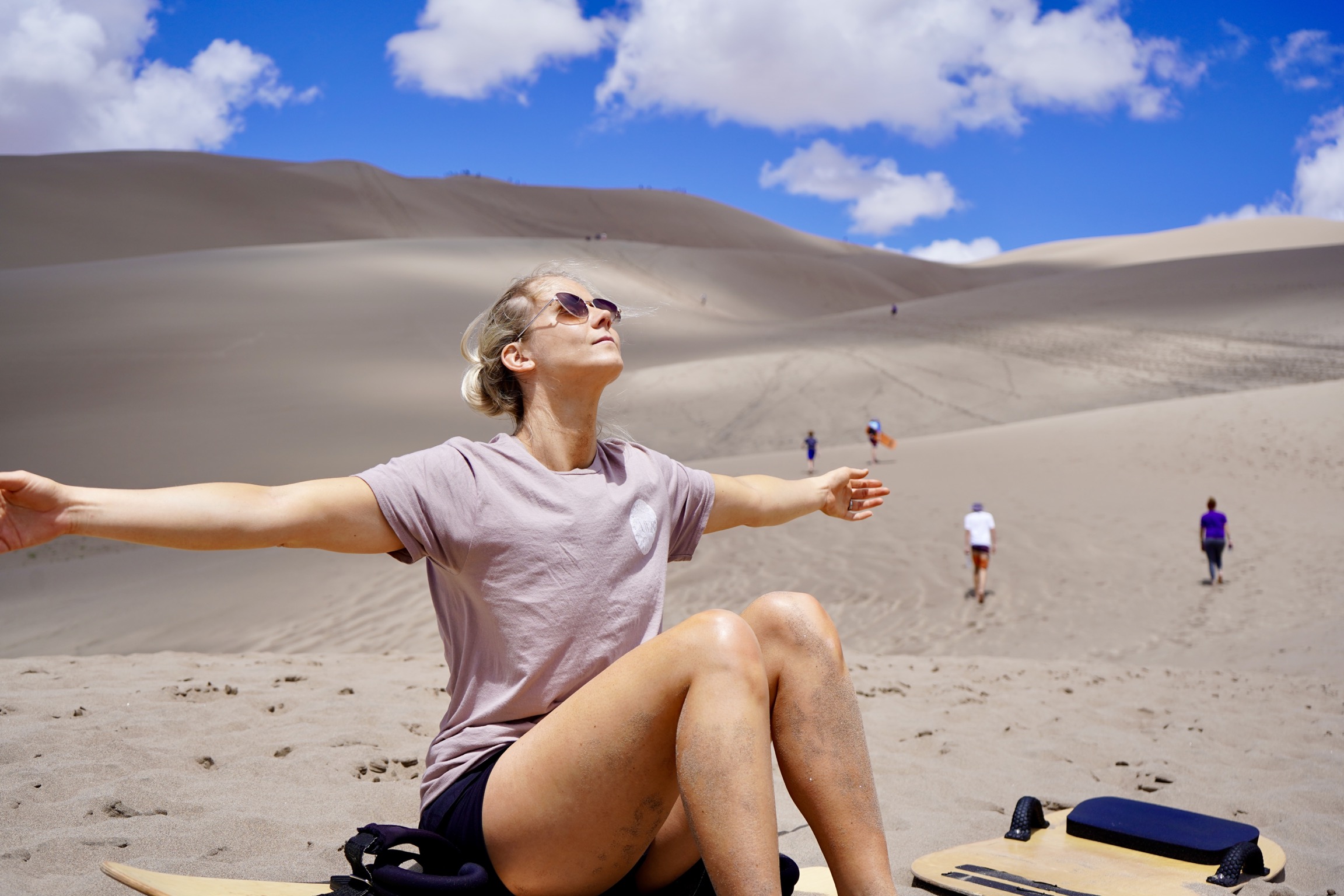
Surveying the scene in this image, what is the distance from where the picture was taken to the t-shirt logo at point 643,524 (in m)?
2.33

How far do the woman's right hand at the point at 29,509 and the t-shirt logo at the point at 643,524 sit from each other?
116cm

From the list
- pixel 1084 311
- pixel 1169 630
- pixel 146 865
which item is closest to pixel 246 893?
pixel 146 865

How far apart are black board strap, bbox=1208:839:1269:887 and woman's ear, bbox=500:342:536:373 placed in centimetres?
266

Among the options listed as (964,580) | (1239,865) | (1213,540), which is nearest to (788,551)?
(964,580)

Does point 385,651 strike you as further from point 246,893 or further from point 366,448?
point 366,448

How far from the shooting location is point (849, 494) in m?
2.98

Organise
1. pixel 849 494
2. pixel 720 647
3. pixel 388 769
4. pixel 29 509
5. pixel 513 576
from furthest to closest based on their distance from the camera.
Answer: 1. pixel 388 769
2. pixel 849 494
3. pixel 513 576
4. pixel 720 647
5. pixel 29 509

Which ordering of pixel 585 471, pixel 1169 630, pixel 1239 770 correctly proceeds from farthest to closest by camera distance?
pixel 1169 630, pixel 1239 770, pixel 585 471

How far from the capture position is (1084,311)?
35.3 m

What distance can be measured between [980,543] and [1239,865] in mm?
7910

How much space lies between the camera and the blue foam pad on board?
3281 millimetres

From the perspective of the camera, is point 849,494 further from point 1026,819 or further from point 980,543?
point 980,543

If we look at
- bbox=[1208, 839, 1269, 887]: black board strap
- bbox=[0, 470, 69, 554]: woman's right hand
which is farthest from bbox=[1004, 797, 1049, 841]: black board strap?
bbox=[0, 470, 69, 554]: woman's right hand

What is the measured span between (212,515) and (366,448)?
1927 centimetres
